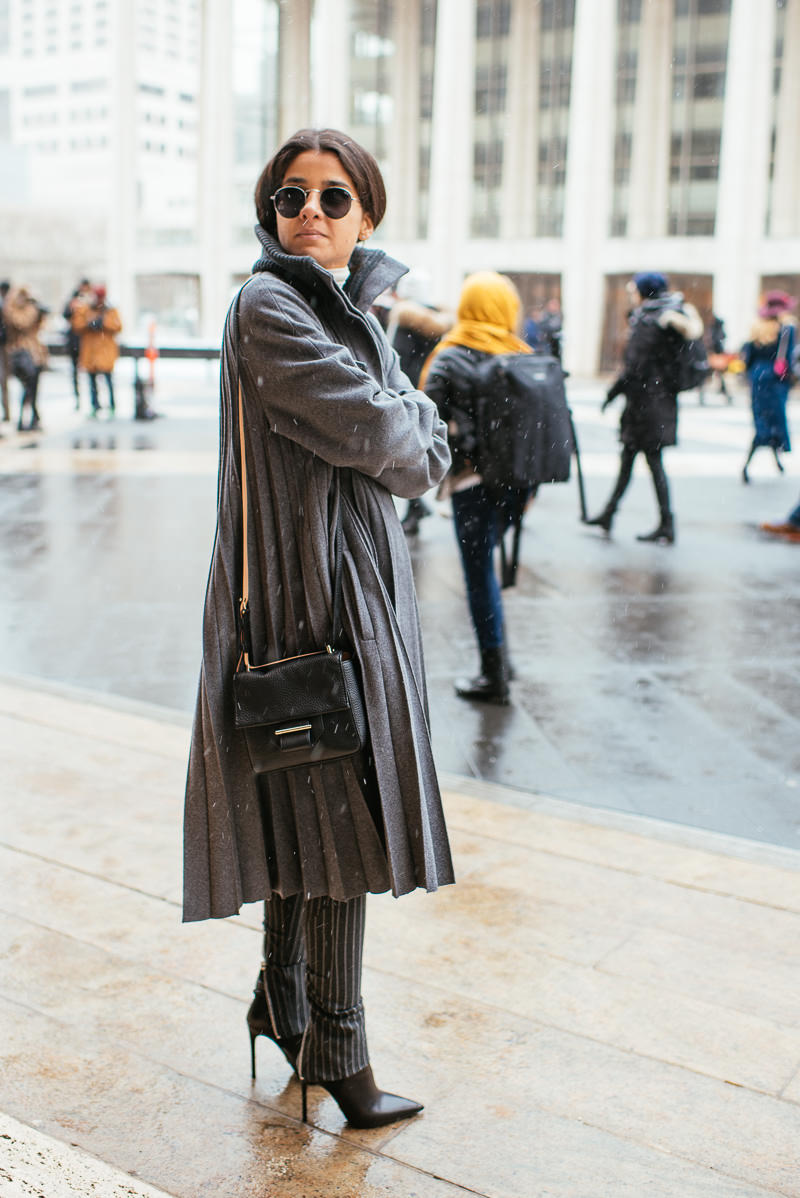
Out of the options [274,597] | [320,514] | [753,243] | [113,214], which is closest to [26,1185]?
[274,597]

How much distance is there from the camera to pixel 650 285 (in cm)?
890

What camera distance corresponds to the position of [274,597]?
7.01ft

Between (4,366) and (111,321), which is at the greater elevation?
(111,321)

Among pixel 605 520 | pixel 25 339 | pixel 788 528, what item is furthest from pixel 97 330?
pixel 788 528

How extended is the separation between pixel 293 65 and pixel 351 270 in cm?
5212

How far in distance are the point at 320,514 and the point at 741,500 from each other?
32.9ft

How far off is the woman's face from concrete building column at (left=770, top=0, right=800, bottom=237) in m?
38.1

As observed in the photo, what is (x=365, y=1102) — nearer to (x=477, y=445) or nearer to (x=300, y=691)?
(x=300, y=691)

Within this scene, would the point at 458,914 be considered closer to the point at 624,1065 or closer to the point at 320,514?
the point at 624,1065

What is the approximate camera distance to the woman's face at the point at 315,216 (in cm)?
212

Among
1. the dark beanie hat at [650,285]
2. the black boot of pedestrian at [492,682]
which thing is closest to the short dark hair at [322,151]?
the black boot of pedestrian at [492,682]

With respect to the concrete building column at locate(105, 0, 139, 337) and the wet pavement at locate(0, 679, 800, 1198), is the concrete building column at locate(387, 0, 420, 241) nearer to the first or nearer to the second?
the concrete building column at locate(105, 0, 139, 337)

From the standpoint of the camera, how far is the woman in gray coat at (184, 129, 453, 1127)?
6.75 feet

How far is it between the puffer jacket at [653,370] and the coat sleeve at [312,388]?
7098 mm
